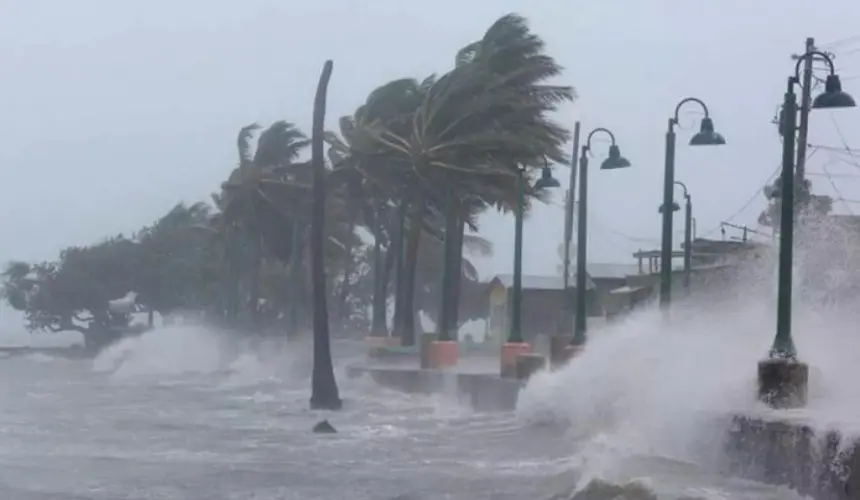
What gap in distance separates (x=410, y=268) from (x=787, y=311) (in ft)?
94.6

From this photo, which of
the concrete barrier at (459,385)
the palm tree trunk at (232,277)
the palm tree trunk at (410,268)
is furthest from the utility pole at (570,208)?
the palm tree trunk at (232,277)

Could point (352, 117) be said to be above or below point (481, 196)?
above

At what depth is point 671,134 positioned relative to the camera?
23.2 meters

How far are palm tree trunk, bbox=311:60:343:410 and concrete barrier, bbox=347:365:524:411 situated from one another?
100 inches

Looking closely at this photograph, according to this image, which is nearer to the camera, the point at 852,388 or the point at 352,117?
the point at 852,388

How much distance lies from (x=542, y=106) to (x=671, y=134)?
739 inches

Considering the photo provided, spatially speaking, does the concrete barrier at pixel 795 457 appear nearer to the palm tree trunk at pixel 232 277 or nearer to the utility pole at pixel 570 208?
the utility pole at pixel 570 208

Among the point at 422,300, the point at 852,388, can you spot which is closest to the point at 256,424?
the point at 852,388

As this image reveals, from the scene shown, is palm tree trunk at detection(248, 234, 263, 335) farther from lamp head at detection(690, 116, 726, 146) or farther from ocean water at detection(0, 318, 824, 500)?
lamp head at detection(690, 116, 726, 146)

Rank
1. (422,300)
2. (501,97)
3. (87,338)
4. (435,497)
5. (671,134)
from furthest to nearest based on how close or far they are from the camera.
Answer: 1. (87,338)
2. (422,300)
3. (501,97)
4. (671,134)
5. (435,497)

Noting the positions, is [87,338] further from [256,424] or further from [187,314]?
[256,424]

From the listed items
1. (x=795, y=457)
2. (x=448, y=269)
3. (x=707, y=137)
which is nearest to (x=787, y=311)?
(x=795, y=457)

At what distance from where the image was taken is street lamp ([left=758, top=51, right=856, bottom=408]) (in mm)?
16156

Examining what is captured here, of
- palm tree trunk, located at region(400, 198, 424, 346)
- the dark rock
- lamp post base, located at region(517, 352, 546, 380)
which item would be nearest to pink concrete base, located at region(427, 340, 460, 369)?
palm tree trunk, located at region(400, 198, 424, 346)
